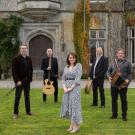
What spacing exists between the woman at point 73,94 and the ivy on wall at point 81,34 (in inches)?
773

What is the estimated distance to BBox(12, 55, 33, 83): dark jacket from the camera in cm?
1254

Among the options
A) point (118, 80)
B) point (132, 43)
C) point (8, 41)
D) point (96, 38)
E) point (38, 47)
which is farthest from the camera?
point (132, 43)

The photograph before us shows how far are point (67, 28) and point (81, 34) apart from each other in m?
0.94

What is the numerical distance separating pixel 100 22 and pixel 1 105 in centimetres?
1635

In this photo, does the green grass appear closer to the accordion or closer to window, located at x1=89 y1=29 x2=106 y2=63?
the accordion

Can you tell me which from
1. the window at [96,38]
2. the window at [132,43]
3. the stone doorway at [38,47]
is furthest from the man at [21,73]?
the window at [132,43]

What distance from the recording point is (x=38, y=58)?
3056 cm

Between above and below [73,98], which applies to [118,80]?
above

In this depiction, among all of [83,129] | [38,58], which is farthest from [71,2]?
[83,129]

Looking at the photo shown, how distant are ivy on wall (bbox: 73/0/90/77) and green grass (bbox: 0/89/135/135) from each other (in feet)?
48.4

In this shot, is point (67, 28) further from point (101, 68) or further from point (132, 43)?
point (101, 68)

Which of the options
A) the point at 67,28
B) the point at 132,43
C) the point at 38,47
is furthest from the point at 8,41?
the point at 132,43

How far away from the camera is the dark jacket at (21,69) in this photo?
41.1ft

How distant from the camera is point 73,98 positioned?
414 inches
